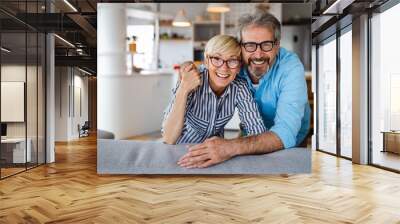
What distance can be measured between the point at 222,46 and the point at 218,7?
0.56 meters

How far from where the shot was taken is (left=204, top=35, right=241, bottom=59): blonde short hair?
5465 millimetres

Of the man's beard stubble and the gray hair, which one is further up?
the gray hair

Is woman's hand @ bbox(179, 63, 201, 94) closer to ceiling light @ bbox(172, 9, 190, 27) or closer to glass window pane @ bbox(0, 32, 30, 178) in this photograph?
ceiling light @ bbox(172, 9, 190, 27)

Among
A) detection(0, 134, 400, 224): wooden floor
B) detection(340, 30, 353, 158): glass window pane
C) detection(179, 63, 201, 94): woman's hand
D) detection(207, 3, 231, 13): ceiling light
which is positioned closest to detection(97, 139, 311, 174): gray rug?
detection(0, 134, 400, 224): wooden floor

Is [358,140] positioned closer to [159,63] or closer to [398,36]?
[398,36]

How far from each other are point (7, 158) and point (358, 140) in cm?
537

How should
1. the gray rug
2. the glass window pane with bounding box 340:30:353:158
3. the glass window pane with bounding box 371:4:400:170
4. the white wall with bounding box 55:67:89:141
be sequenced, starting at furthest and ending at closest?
the glass window pane with bounding box 340:30:353:158
the white wall with bounding box 55:67:89:141
the glass window pane with bounding box 371:4:400:170
the gray rug

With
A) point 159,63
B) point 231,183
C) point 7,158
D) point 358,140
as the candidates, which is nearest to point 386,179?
point 358,140

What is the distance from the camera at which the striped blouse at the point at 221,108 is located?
5465 mm

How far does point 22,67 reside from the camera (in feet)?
20.2

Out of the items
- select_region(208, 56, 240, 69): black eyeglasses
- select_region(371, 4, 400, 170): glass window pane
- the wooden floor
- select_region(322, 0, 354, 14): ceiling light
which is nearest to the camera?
the wooden floor

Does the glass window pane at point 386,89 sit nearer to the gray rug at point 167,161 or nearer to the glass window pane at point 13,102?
the gray rug at point 167,161

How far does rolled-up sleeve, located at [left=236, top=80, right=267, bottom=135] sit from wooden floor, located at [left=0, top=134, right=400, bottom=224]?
2.20 feet

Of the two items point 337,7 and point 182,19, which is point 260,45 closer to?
point 182,19
